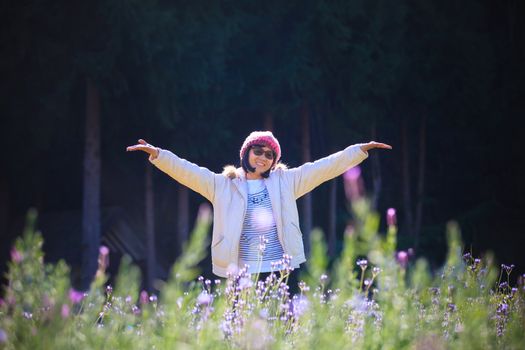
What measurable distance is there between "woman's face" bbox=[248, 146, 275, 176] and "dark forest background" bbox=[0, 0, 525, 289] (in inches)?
247

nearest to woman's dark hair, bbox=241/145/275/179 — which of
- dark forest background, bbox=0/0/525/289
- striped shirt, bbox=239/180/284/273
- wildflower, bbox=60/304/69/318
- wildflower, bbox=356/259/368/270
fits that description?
striped shirt, bbox=239/180/284/273

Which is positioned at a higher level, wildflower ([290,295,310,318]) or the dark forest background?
the dark forest background

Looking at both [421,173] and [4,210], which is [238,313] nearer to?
[4,210]

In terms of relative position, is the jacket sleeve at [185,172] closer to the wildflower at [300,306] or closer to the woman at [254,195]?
the woman at [254,195]

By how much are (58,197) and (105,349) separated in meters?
15.0

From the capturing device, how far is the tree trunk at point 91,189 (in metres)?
14.0

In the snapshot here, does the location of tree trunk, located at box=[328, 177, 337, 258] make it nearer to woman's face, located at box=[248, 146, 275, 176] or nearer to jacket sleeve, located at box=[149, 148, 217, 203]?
woman's face, located at box=[248, 146, 275, 176]

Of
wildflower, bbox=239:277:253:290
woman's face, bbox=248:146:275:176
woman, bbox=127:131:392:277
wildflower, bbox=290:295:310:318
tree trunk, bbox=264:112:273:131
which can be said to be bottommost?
wildflower, bbox=290:295:310:318

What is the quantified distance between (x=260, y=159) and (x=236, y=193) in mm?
339

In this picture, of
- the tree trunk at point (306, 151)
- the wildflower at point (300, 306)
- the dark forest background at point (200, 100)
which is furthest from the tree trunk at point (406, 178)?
the wildflower at point (300, 306)

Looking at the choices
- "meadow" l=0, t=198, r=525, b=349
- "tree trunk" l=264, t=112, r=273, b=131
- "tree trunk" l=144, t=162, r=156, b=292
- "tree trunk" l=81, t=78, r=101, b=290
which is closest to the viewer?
"meadow" l=0, t=198, r=525, b=349

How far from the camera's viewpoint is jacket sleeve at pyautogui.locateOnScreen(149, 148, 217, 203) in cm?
578

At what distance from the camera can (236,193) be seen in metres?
5.91

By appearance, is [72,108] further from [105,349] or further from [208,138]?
[105,349]
